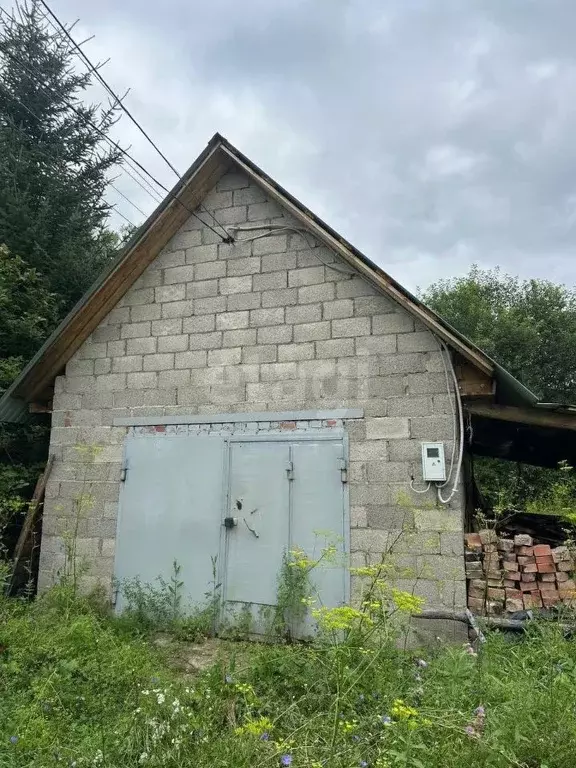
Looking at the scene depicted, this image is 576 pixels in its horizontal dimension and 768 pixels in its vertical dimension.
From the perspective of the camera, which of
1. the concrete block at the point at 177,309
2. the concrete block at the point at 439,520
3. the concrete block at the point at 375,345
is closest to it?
the concrete block at the point at 439,520

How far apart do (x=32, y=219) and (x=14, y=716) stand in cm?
821

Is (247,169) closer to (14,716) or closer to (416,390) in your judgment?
(416,390)

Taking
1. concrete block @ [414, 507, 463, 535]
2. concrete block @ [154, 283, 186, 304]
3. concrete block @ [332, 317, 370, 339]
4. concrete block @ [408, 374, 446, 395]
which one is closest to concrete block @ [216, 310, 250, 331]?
concrete block @ [154, 283, 186, 304]

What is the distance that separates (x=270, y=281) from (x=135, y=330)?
172 cm

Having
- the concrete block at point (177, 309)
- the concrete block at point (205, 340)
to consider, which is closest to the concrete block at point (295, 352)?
the concrete block at point (205, 340)

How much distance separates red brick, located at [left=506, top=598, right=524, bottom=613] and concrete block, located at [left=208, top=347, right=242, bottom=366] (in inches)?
135

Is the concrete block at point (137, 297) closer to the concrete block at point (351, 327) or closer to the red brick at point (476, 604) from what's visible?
the concrete block at point (351, 327)

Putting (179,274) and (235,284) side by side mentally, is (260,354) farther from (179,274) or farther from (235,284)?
(179,274)

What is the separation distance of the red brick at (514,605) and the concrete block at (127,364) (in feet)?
14.5

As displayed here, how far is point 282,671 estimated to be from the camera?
3693 mm

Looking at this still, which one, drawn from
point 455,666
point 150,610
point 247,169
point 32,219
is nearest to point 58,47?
point 32,219

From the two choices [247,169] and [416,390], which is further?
[247,169]

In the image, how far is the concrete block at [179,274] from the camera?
6.28 metres

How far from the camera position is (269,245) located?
19.6 feet
